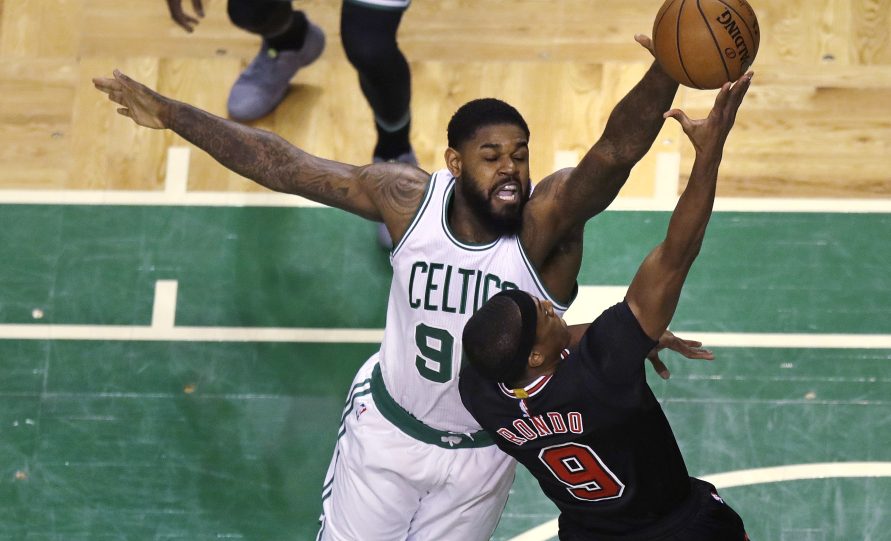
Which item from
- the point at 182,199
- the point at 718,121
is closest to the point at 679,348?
the point at 718,121

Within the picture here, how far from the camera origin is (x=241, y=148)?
5.52 m

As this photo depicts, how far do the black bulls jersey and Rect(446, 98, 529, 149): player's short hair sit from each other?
939mm

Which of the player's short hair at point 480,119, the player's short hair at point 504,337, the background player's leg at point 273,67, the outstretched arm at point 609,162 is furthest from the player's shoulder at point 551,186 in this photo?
the background player's leg at point 273,67

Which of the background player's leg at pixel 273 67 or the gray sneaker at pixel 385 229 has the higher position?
the background player's leg at pixel 273 67

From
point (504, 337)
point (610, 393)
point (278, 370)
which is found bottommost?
point (278, 370)

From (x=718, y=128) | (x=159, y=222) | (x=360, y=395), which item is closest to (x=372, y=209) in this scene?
(x=360, y=395)

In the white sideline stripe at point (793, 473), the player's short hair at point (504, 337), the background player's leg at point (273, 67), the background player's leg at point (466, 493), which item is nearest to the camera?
the player's short hair at point (504, 337)

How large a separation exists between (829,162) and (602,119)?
1.25 metres

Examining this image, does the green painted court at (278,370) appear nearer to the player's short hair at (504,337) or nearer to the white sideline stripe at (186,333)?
the white sideline stripe at (186,333)

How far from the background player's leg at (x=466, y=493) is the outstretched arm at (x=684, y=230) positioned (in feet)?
4.27

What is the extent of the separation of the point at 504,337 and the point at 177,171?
12.3 ft

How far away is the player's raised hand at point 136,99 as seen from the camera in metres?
5.41

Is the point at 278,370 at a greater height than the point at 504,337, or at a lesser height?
lesser

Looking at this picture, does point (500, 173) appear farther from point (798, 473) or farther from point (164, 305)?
point (164, 305)
